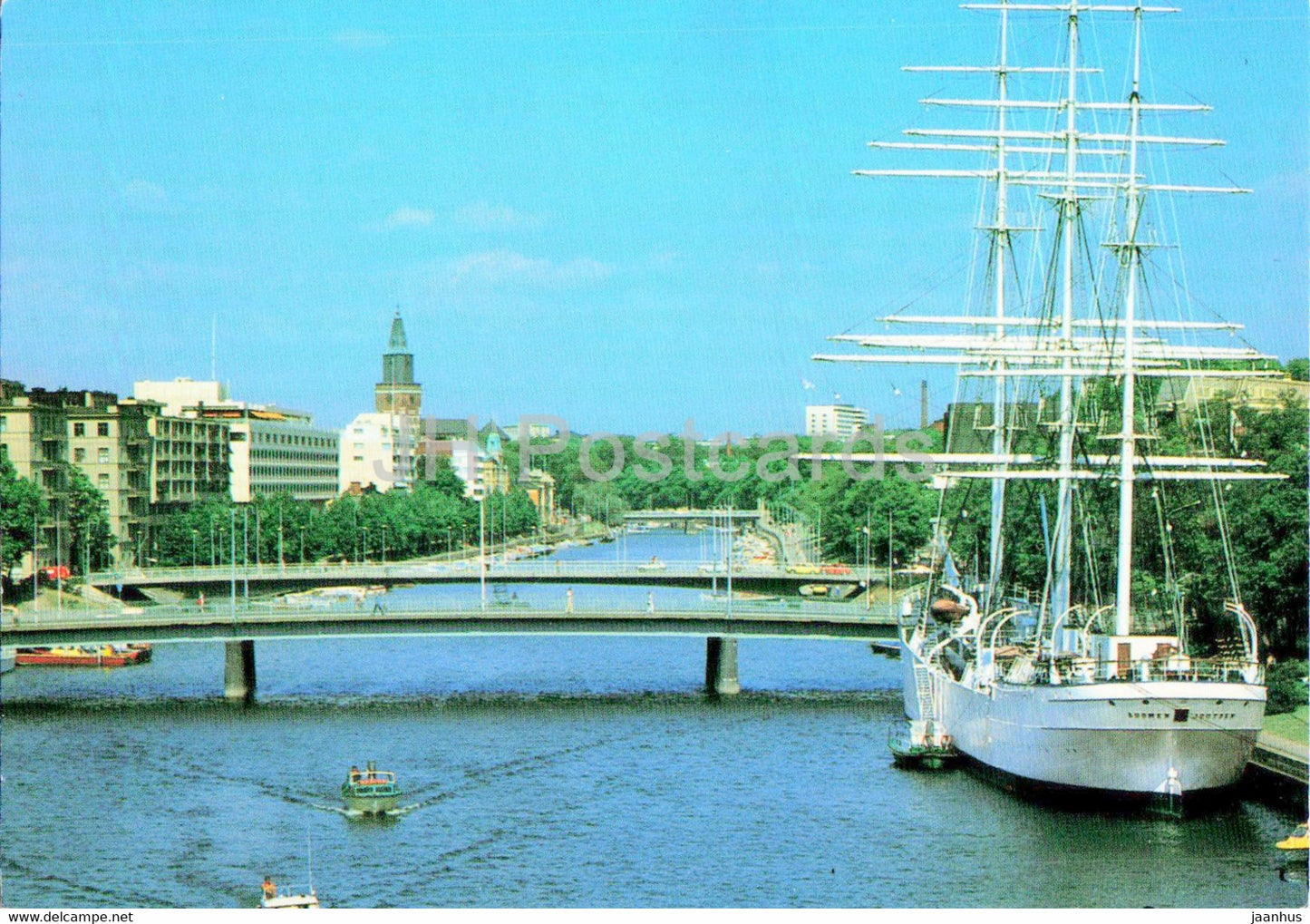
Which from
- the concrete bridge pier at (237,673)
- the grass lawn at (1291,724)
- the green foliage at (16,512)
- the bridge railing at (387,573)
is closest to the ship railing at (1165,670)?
the grass lawn at (1291,724)

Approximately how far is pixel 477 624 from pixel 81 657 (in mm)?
20059

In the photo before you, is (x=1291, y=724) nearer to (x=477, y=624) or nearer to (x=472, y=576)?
(x=477, y=624)

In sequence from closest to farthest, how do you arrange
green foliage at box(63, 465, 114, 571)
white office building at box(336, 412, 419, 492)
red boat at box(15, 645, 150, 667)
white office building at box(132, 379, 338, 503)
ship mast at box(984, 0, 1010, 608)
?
ship mast at box(984, 0, 1010, 608), red boat at box(15, 645, 150, 667), green foliage at box(63, 465, 114, 571), white office building at box(132, 379, 338, 503), white office building at box(336, 412, 419, 492)

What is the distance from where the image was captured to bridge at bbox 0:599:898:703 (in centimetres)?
6347

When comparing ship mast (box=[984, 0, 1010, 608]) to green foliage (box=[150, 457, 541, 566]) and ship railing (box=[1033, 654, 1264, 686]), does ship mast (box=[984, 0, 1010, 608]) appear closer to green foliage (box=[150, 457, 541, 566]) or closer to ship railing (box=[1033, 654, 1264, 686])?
ship railing (box=[1033, 654, 1264, 686])

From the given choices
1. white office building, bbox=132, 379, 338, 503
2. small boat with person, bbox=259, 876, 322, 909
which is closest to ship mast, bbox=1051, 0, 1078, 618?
small boat with person, bbox=259, 876, 322, 909

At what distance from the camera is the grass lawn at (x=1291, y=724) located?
4600 centimetres

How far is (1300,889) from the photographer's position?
35.5 metres

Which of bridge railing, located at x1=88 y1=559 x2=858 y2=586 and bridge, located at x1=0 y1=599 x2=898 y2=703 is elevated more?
bridge railing, located at x1=88 y1=559 x2=858 y2=586

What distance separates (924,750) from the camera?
5103 cm

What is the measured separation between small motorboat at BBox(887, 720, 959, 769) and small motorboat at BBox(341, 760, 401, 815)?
13945 millimetres

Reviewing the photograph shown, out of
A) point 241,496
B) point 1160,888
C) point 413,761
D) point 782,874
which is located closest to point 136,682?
point 413,761

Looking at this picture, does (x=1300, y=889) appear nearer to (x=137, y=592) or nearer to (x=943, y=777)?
(x=943, y=777)

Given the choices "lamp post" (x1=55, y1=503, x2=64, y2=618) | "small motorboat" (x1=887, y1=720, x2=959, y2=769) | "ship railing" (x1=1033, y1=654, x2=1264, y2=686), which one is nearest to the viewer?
"ship railing" (x1=1033, y1=654, x2=1264, y2=686)
